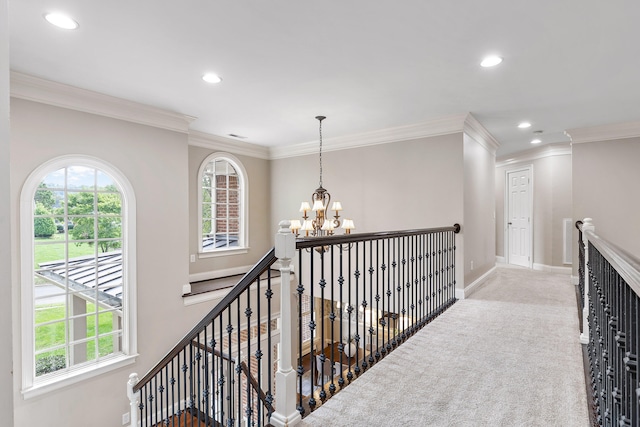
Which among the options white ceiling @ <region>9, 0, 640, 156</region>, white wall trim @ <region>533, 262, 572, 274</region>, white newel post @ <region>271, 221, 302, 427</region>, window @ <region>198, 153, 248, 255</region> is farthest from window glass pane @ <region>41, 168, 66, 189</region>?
white wall trim @ <region>533, 262, 572, 274</region>

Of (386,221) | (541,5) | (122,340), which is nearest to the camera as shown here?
(541,5)

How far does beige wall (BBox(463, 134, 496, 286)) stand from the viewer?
4.59 metres

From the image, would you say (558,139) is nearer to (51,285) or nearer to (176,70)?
(176,70)

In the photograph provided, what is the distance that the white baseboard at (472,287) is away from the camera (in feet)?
14.5

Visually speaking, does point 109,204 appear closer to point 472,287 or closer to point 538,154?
point 472,287

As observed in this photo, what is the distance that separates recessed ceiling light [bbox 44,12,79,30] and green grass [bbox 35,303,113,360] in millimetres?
2832

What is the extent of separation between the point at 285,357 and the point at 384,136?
13.2 ft

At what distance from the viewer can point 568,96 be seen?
3.63 meters

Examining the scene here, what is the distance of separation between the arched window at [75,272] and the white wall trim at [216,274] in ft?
4.71

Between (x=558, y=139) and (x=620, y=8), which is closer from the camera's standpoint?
(x=620, y=8)


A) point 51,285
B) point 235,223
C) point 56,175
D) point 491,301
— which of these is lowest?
point 491,301

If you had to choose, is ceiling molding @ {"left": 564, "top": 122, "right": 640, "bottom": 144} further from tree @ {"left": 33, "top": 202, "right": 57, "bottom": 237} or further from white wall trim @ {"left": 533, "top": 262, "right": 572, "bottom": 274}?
tree @ {"left": 33, "top": 202, "right": 57, "bottom": 237}

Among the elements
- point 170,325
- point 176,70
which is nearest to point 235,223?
point 170,325

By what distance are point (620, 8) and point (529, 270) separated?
5679 mm
